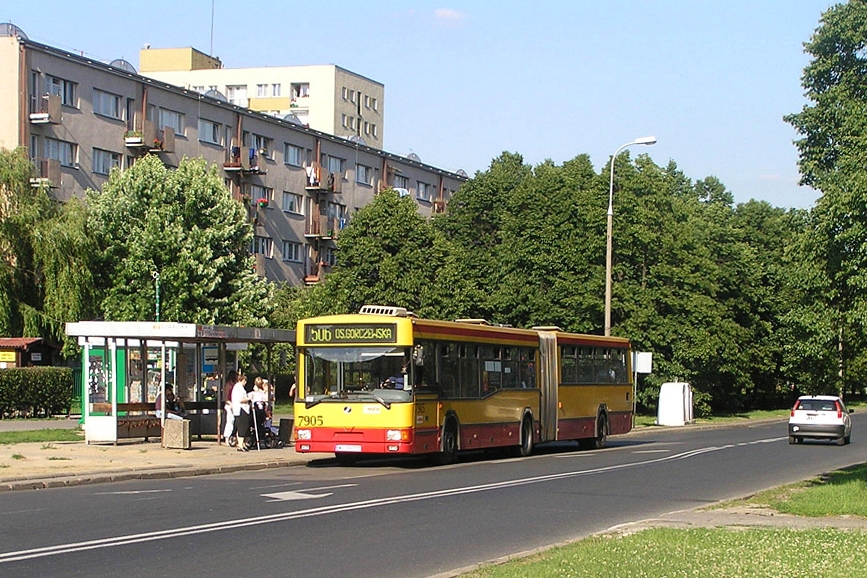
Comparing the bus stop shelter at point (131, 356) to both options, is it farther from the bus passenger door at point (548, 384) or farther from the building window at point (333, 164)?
the building window at point (333, 164)

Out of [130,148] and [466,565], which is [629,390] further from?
[130,148]

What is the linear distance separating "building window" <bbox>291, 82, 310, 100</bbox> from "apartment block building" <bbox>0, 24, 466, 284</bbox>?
64.0 ft

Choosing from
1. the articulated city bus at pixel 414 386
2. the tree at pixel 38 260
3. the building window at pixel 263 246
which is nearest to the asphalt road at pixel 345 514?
the articulated city bus at pixel 414 386

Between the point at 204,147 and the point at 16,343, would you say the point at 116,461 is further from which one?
the point at 204,147

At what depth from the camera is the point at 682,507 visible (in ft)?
55.2

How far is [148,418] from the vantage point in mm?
28125

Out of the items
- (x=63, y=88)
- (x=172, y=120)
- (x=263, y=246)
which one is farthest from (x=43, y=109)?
(x=263, y=246)

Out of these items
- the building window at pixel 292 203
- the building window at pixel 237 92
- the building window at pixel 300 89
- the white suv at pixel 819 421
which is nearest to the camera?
the white suv at pixel 819 421

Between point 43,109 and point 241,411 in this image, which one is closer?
point 241,411

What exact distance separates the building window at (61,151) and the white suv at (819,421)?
116ft

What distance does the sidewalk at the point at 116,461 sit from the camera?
1952 cm

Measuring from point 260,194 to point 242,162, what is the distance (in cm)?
377

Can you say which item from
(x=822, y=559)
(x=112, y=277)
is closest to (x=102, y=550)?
(x=822, y=559)

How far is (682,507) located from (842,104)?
832 inches
